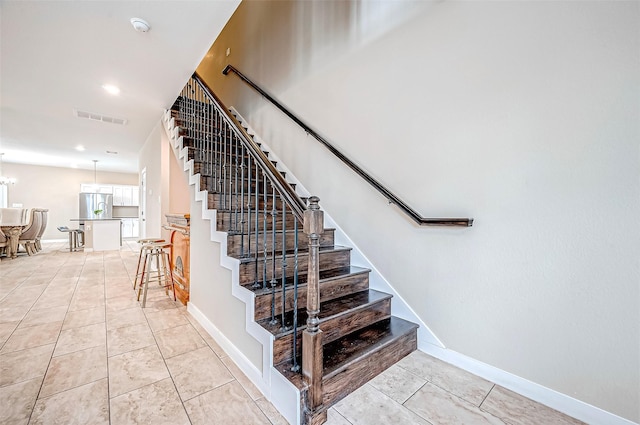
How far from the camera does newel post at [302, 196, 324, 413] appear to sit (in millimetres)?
1280

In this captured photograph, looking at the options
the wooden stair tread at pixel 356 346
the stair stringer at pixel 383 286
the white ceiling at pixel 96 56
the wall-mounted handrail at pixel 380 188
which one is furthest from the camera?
the white ceiling at pixel 96 56

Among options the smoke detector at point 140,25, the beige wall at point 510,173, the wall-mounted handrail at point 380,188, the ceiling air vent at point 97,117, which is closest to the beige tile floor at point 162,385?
the beige wall at point 510,173

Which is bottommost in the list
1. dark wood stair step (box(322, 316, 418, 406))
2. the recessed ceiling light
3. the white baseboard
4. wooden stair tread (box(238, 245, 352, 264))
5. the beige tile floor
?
the beige tile floor

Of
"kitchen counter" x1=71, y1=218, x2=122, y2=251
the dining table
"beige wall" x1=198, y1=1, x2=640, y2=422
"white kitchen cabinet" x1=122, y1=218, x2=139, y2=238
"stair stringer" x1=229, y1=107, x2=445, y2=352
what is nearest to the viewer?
"beige wall" x1=198, y1=1, x2=640, y2=422

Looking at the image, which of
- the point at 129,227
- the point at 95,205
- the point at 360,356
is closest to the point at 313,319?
the point at 360,356

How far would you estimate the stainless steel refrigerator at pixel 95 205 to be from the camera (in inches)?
360

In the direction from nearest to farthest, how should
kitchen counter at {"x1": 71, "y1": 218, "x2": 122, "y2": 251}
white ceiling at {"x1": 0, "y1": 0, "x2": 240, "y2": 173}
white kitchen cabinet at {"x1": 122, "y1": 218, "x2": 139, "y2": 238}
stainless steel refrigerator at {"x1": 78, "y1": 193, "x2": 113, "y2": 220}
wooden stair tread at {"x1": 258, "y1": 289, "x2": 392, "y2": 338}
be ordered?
wooden stair tread at {"x1": 258, "y1": 289, "x2": 392, "y2": 338} < white ceiling at {"x1": 0, "y1": 0, "x2": 240, "y2": 173} < kitchen counter at {"x1": 71, "y1": 218, "x2": 122, "y2": 251} < stainless steel refrigerator at {"x1": 78, "y1": 193, "x2": 113, "y2": 220} < white kitchen cabinet at {"x1": 122, "y1": 218, "x2": 139, "y2": 238}

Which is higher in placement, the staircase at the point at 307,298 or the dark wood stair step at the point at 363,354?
the staircase at the point at 307,298

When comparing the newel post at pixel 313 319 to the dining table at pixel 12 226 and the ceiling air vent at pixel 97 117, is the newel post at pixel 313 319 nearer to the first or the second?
the ceiling air vent at pixel 97 117

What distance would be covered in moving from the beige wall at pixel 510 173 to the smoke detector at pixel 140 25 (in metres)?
1.68

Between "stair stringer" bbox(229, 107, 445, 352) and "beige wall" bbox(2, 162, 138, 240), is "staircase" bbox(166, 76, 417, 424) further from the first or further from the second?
"beige wall" bbox(2, 162, 138, 240)

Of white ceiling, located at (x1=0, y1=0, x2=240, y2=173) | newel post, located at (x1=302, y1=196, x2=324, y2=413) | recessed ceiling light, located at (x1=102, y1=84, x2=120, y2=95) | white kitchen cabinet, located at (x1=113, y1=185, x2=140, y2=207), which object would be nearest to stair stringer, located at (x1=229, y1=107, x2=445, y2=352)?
newel post, located at (x1=302, y1=196, x2=324, y2=413)

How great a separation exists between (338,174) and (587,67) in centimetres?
177

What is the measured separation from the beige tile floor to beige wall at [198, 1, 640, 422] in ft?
0.97
